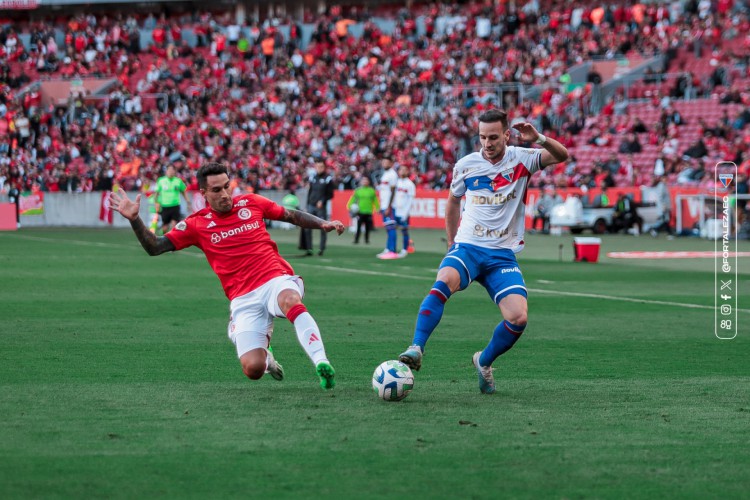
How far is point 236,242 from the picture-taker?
8.89 metres

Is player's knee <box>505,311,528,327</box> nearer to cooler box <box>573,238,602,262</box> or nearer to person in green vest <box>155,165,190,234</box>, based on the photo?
cooler box <box>573,238,602,262</box>

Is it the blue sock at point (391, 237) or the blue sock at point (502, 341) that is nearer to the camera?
the blue sock at point (502, 341)

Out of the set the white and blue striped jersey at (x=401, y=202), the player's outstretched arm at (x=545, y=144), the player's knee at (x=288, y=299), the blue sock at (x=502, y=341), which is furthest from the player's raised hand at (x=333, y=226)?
the white and blue striped jersey at (x=401, y=202)

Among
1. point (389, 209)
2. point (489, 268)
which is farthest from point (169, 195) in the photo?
point (489, 268)

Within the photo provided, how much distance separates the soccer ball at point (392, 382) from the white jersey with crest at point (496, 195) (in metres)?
1.27

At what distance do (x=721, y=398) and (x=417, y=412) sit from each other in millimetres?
2215

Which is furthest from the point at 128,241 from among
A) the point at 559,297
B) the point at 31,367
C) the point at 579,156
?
the point at 31,367

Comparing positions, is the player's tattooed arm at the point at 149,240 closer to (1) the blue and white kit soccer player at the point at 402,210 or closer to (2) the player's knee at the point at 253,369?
(2) the player's knee at the point at 253,369

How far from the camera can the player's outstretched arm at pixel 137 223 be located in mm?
8352

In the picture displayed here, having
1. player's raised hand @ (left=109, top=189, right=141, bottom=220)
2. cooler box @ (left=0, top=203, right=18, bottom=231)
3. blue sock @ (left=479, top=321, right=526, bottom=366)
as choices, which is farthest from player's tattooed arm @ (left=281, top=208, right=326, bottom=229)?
cooler box @ (left=0, top=203, right=18, bottom=231)

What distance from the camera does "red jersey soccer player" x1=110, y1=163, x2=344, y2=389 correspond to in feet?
28.3

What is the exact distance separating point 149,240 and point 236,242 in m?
0.65

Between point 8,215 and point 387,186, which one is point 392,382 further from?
point 8,215

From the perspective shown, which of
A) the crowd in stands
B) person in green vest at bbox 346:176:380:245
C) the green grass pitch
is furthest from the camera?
the crowd in stands
